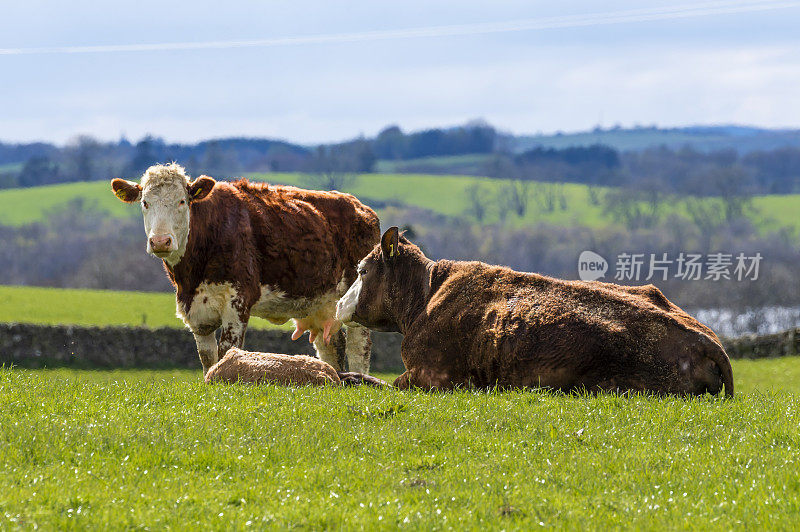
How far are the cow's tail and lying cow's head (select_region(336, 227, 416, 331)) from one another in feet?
13.3

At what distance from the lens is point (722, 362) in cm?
1127

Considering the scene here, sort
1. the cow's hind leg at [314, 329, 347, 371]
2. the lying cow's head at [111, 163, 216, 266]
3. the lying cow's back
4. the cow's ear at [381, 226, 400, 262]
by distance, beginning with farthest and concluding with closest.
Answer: the cow's hind leg at [314, 329, 347, 371] < the lying cow's head at [111, 163, 216, 266] < the cow's ear at [381, 226, 400, 262] < the lying cow's back

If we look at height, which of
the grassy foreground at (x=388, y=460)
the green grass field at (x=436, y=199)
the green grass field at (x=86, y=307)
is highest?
the grassy foreground at (x=388, y=460)

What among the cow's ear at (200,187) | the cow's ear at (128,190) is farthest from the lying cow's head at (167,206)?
the cow's ear at (128,190)

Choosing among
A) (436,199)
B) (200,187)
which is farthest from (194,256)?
(436,199)

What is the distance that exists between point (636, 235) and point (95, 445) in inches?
4298

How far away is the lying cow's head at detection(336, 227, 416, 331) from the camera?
44.3 feet

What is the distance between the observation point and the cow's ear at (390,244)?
1346 cm

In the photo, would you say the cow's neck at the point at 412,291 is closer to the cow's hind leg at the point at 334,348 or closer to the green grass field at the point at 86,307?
the cow's hind leg at the point at 334,348

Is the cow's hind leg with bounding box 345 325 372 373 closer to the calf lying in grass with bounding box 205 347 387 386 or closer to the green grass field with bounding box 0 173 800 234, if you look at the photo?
the calf lying in grass with bounding box 205 347 387 386

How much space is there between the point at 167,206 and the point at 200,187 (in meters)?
0.69

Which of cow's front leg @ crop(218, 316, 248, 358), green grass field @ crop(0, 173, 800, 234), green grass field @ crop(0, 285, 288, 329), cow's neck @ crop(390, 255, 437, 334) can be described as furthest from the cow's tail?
green grass field @ crop(0, 173, 800, 234)

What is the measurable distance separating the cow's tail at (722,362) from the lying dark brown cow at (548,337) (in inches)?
0.4

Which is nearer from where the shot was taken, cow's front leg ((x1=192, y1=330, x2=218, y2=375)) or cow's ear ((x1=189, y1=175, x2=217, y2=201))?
cow's ear ((x1=189, y1=175, x2=217, y2=201))
